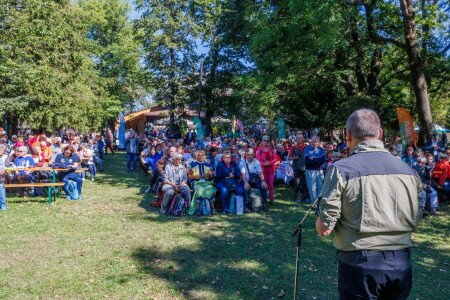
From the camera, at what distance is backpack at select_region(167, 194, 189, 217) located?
353 inches

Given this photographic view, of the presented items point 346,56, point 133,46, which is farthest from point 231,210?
point 133,46

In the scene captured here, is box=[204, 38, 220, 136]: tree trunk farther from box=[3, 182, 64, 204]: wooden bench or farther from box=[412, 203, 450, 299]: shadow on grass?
box=[412, 203, 450, 299]: shadow on grass

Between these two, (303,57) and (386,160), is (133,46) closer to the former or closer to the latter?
(303,57)

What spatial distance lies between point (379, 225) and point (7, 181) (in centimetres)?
1155

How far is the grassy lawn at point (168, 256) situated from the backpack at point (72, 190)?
111 cm

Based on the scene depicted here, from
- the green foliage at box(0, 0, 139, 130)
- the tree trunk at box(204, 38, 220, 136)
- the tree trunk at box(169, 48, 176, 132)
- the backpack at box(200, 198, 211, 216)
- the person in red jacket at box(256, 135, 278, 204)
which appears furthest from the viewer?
the tree trunk at box(169, 48, 176, 132)

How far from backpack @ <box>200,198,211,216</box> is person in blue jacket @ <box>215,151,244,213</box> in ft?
1.32

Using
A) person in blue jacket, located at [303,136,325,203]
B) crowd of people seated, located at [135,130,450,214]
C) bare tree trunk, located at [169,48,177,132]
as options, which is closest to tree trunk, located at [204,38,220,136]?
bare tree trunk, located at [169,48,177,132]

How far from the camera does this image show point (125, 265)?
5730 mm

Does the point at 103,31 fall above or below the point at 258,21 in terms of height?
above

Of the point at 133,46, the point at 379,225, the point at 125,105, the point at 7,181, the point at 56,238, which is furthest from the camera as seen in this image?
the point at 125,105

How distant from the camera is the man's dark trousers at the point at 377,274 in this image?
94.2 inches

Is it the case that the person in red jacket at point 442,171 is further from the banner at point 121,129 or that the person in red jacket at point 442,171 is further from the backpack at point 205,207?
the banner at point 121,129

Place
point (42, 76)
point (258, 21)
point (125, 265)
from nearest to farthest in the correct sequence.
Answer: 1. point (125, 265)
2. point (258, 21)
3. point (42, 76)
